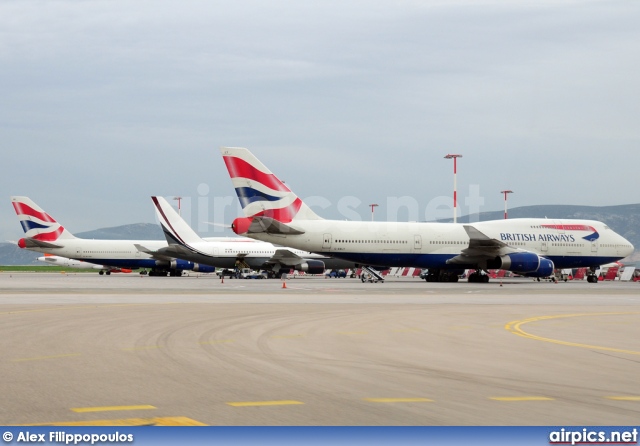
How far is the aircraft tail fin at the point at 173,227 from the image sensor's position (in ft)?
279

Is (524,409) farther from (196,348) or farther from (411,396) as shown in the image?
(196,348)

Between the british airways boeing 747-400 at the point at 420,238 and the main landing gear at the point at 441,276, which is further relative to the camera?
the main landing gear at the point at 441,276

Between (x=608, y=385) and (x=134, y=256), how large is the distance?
84.3m

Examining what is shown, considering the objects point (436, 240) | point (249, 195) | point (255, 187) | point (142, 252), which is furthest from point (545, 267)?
point (142, 252)

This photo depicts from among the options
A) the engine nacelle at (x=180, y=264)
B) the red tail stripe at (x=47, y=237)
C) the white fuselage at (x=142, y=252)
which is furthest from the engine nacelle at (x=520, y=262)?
the red tail stripe at (x=47, y=237)

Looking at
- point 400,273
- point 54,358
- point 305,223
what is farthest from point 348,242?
point 54,358

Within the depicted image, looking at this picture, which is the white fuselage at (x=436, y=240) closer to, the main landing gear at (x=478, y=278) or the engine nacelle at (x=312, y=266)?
the main landing gear at (x=478, y=278)

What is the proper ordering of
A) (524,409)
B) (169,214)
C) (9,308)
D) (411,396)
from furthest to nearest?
(169,214) → (9,308) → (411,396) → (524,409)

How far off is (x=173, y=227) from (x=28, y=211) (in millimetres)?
16958

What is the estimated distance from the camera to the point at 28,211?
3519 inches

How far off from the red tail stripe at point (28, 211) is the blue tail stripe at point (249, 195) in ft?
135

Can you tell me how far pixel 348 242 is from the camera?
58031mm

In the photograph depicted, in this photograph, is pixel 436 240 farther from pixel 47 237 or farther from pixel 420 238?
pixel 47 237

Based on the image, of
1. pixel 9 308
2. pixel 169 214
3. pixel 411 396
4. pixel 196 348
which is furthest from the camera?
pixel 169 214
